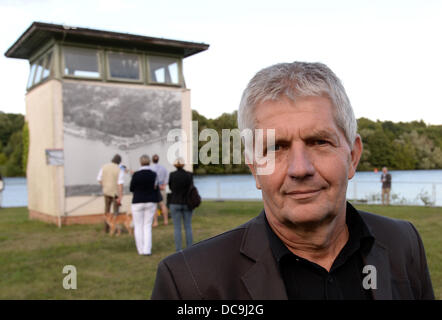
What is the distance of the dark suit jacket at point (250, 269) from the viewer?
172cm

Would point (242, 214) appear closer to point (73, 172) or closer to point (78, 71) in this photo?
point (73, 172)

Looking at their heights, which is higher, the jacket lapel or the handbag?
the jacket lapel

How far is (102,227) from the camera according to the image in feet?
51.6

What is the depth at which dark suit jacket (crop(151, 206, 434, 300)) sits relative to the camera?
5.66 ft

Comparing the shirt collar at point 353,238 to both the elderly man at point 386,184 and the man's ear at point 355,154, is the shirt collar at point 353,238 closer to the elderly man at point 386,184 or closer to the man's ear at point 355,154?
the man's ear at point 355,154

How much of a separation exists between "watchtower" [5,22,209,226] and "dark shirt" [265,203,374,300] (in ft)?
47.8

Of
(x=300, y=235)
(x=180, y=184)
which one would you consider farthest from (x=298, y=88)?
(x=180, y=184)

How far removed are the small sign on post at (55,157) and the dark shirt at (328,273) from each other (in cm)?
1452

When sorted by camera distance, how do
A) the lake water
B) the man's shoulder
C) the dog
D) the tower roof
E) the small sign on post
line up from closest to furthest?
the man's shoulder, the dog, the small sign on post, the tower roof, the lake water

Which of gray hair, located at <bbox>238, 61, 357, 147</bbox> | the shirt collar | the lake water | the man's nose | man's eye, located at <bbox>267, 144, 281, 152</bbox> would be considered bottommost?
the lake water

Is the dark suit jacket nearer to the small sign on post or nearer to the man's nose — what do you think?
the man's nose

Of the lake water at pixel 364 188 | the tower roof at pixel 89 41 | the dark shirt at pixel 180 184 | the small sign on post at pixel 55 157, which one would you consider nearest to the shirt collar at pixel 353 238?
the dark shirt at pixel 180 184

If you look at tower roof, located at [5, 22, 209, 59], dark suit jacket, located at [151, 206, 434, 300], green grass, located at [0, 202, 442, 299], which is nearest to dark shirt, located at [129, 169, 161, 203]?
green grass, located at [0, 202, 442, 299]
